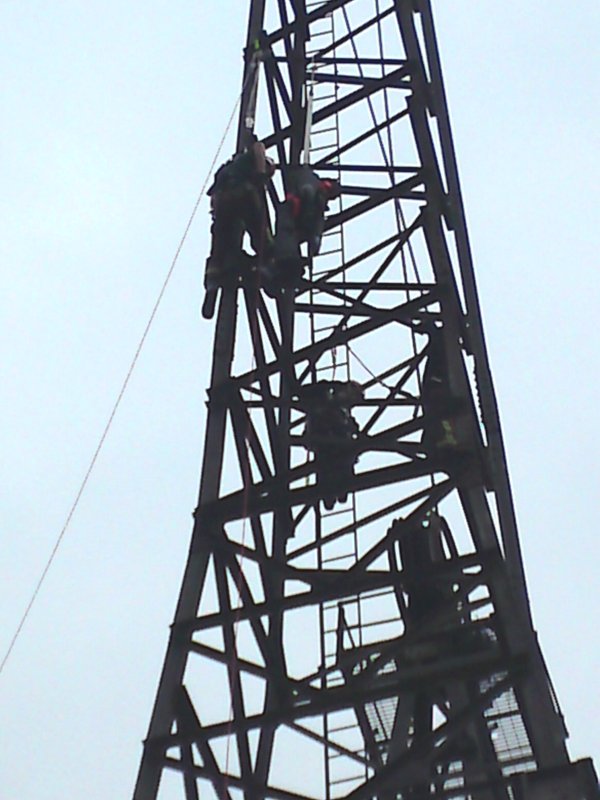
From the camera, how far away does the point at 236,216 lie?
12398 mm

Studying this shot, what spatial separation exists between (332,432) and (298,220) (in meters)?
1.83

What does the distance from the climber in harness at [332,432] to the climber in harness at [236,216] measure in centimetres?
123

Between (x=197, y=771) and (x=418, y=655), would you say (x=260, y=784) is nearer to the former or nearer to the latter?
(x=197, y=771)

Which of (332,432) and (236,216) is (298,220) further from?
(332,432)

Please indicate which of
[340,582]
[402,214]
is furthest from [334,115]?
[340,582]

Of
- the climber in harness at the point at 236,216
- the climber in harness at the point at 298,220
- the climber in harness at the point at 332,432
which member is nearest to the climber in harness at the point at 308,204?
the climber in harness at the point at 298,220

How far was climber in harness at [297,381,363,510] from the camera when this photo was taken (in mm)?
11891

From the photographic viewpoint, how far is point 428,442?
11828mm

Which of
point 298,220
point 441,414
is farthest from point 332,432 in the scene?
point 298,220

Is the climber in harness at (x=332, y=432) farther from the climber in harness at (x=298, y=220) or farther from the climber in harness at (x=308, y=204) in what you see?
the climber in harness at (x=308, y=204)

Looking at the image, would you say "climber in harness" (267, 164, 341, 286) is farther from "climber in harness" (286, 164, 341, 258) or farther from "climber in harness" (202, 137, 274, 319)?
"climber in harness" (202, 137, 274, 319)

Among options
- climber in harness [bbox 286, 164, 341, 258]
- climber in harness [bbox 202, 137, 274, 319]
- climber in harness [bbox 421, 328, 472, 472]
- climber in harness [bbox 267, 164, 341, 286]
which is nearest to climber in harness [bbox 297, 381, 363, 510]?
climber in harness [bbox 421, 328, 472, 472]

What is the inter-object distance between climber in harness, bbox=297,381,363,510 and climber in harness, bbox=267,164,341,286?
1064mm

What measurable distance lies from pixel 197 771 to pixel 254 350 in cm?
371
